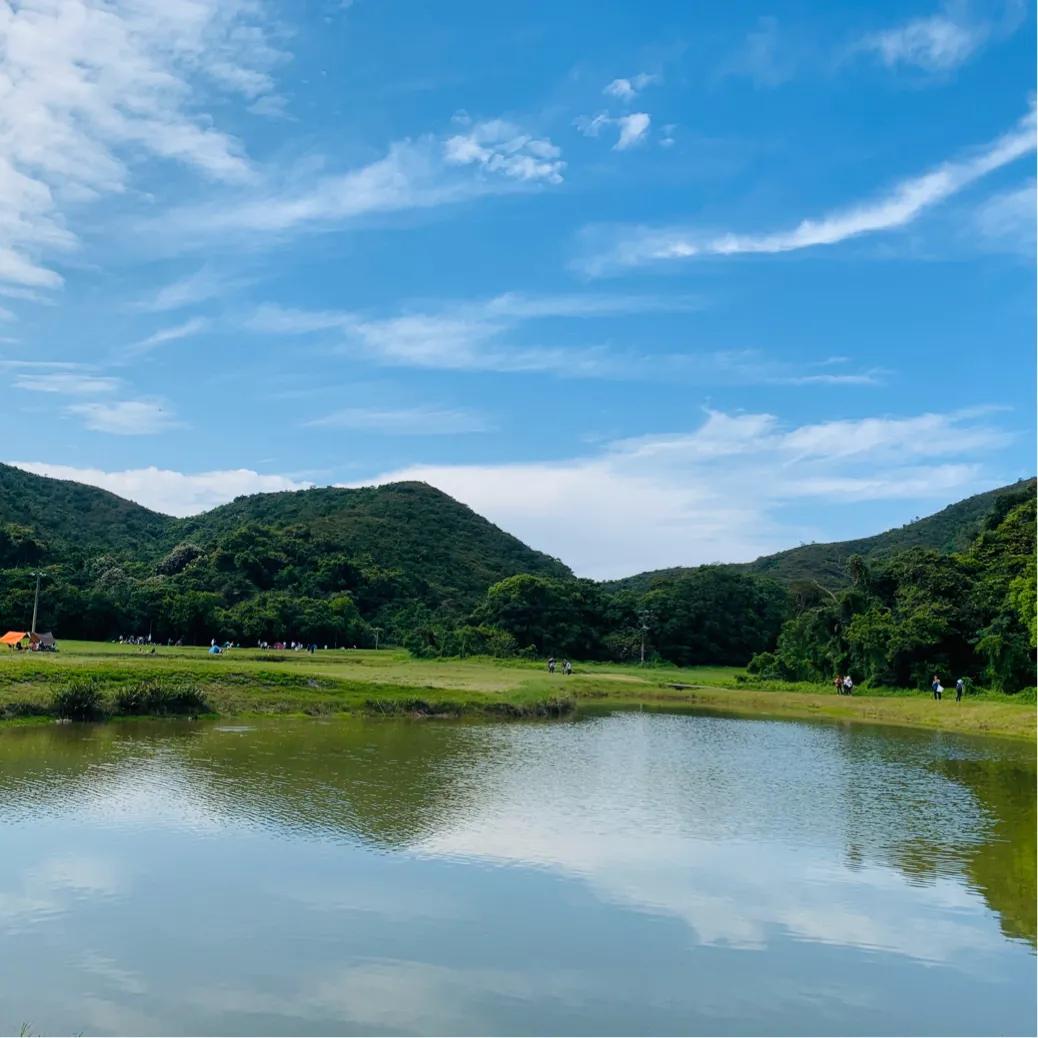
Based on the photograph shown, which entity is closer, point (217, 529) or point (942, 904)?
point (942, 904)

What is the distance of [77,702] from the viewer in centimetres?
2702

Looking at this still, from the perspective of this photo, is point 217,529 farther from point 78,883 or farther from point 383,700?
point 78,883

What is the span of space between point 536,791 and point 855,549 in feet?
385

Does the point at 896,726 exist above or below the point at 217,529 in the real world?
below

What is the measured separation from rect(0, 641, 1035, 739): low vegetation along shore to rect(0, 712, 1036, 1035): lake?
21.5 ft

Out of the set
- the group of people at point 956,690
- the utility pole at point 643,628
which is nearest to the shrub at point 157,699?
the group of people at point 956,690

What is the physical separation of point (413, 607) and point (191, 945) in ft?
276

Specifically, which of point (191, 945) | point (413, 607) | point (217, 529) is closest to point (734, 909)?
point (191, 945)

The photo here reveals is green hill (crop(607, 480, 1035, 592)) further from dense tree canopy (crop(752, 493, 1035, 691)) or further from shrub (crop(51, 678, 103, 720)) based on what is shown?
shrub (crop(51, 678, 103, 720))

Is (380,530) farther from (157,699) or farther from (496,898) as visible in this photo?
(496,898)

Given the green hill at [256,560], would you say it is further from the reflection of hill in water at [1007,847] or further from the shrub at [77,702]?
the reflection of hill in water at [1007,847]

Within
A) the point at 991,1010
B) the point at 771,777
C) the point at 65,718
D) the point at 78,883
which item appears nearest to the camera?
the point at 991,1010

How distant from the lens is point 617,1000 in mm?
9180

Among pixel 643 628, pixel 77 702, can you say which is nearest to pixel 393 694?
pixel 77 702
